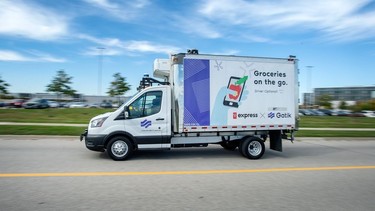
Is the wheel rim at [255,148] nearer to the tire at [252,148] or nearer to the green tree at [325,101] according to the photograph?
the tire at [252,148]

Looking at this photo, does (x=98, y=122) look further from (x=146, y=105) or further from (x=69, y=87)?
(x=69, y=87)

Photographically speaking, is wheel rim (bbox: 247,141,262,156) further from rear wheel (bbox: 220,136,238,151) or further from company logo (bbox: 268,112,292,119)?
company logo (bbox: 268,112,292,119)

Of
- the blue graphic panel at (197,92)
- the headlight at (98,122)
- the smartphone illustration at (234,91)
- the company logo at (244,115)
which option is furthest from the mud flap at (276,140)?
the headlight at (98,122)

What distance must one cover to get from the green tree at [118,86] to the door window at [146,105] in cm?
3288

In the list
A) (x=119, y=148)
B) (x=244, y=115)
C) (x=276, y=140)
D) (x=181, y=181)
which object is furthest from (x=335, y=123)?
(x=181, y=181)

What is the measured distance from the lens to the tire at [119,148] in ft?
27.0

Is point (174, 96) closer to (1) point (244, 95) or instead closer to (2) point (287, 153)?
(1) point (244, 95)

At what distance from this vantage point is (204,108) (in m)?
8.76

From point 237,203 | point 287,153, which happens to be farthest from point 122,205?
point 287,153

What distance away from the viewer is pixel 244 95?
9.05m

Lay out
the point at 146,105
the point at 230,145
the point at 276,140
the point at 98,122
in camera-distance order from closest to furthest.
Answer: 1. the point at 98,122
2. the point at 146,105
3. the point at 276,140
4. the point at 230,145

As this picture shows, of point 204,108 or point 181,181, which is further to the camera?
point 204,108

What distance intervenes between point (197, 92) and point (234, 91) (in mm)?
1164

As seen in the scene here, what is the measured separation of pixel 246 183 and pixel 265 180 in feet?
1.87
